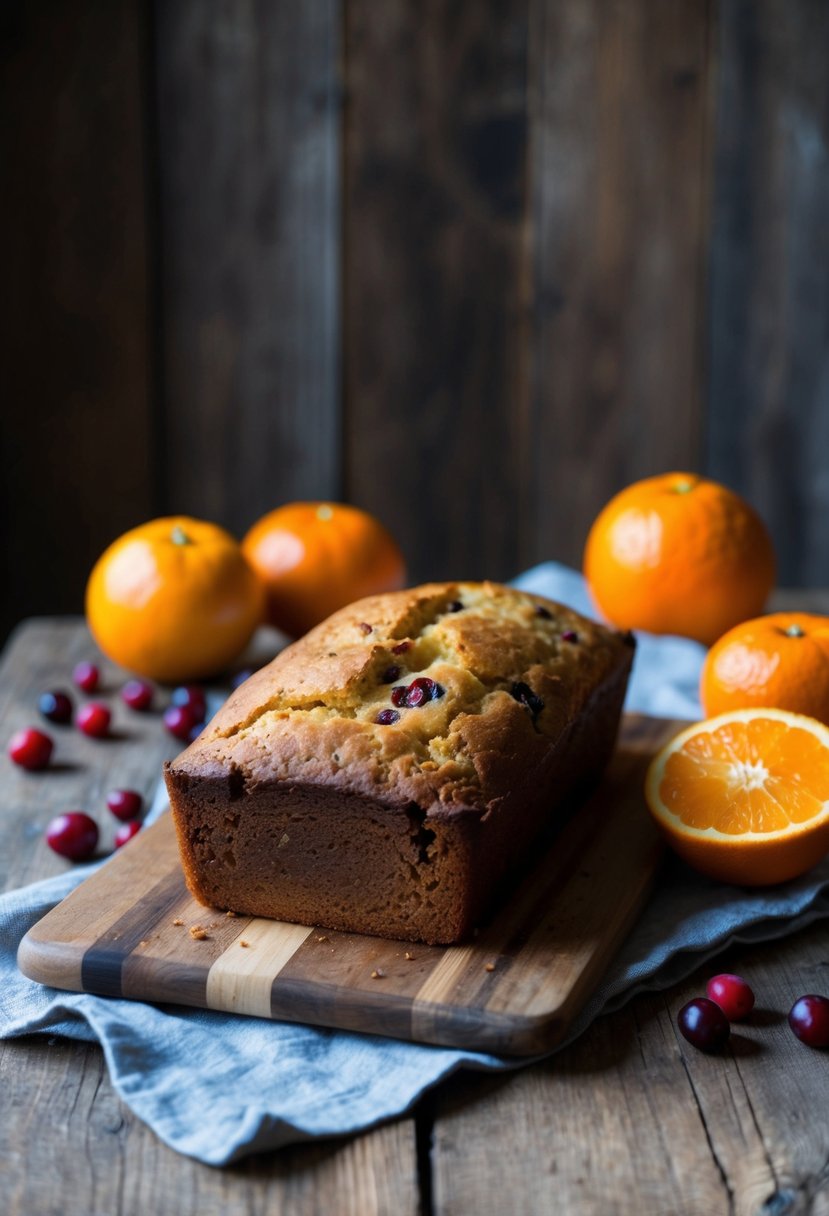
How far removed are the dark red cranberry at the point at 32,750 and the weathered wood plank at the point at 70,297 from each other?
82.2 inches

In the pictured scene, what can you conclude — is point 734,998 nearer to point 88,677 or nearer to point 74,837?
point 74,837

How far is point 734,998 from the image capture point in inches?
63.1

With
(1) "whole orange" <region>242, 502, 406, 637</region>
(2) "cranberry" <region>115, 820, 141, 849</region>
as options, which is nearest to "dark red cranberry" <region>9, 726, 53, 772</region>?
(2) "cranberry" <region>115, 820, 141, 849</region>

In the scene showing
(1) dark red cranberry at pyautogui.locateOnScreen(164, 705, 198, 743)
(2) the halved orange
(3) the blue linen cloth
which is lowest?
(1) dark red cranberry at pyautogui.locateOnScreen(164, 705, 198, 743)

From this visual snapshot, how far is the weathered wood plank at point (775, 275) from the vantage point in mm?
4105

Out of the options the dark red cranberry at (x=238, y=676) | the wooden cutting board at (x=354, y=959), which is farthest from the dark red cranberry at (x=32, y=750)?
the wooden cutting board at (x=354, y=959)

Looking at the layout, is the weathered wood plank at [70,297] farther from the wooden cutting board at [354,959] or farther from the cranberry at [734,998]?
the cranberry at [734,998]

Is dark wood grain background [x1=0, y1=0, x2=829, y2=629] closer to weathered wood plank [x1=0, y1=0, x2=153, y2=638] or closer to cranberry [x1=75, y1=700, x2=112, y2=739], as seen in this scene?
weathered wood plank [x1=0, y1=0, x2=153, y2=638]

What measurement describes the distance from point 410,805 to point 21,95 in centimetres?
328

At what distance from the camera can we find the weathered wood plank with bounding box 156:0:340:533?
4.08 meters

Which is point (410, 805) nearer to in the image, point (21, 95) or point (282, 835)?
point (282, 835)

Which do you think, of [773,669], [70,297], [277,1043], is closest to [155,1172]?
[277,1043]

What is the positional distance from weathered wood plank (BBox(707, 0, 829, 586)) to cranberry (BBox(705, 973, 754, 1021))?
311cm

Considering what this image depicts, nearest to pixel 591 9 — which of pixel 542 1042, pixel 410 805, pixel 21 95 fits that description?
pixel 21 95
